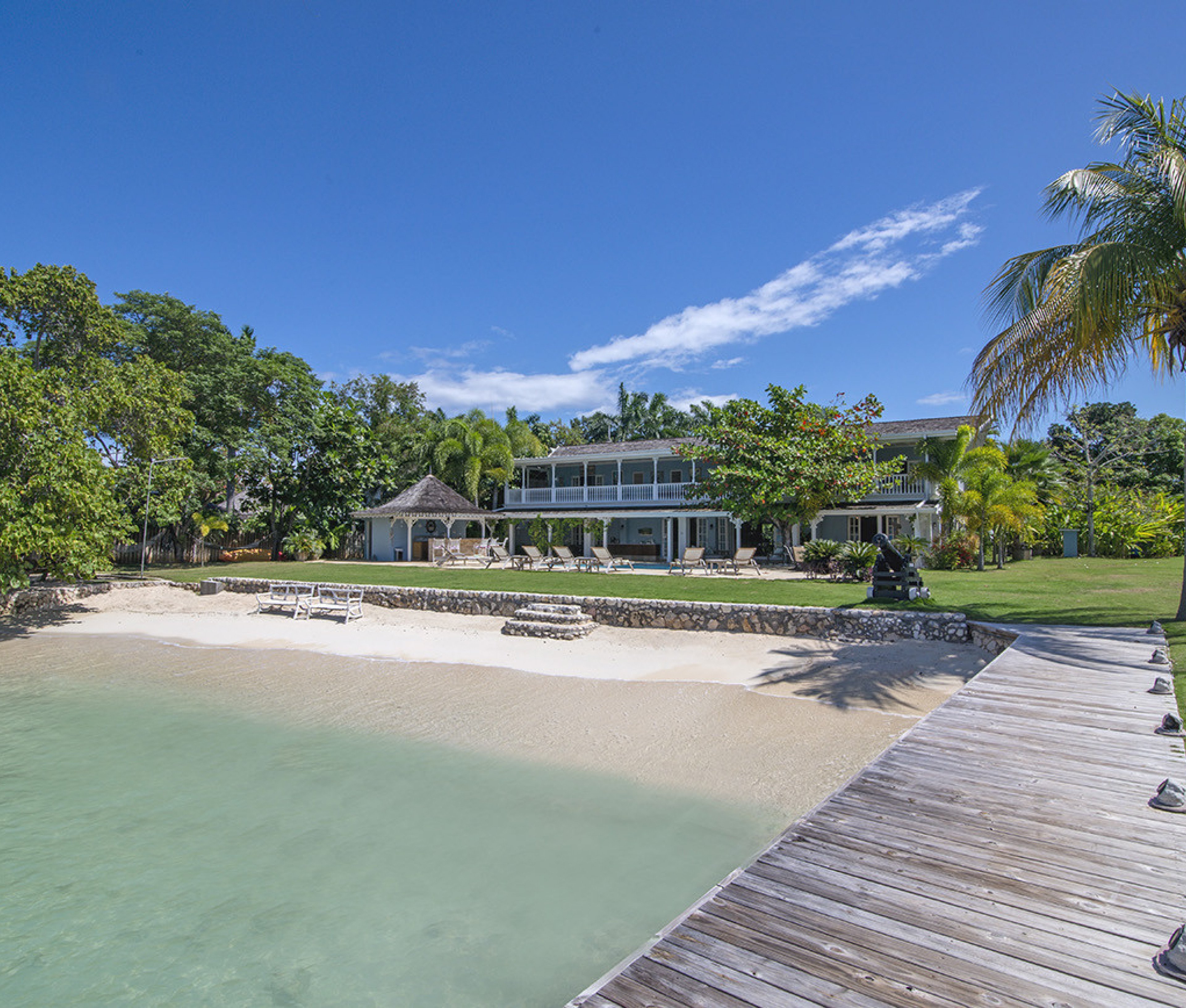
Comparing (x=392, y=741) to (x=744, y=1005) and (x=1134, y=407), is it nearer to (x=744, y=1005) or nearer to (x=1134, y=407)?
(x=744, y=1005)

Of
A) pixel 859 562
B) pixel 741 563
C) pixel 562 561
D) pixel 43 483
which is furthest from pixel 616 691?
pixel 562 561

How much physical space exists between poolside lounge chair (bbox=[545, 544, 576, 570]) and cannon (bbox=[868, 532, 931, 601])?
11790 millimetres

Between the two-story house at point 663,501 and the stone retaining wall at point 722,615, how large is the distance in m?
9.14

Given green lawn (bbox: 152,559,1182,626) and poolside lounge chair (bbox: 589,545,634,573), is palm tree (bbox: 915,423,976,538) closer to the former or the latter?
green lawn (bbox: 152,559,1182,626)

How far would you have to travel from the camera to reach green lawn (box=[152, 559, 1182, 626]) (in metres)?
12.3

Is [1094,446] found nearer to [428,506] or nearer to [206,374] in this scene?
[428,506]

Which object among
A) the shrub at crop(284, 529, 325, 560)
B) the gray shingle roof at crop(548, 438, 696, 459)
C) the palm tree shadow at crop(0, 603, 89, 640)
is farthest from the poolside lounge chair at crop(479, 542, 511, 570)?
the palm tree shadow at crop(0, 603, 89, 640)

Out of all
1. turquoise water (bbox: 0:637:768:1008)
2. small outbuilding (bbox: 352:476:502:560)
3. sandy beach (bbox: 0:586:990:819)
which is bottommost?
turquoise water (bbox: 0:637:768:1008)

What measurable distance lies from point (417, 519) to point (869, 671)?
74.4 ft

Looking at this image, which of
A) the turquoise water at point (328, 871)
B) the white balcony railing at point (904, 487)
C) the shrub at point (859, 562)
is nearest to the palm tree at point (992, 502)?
the white balcony railing at point (904, 487)

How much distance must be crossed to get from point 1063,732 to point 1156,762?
2.53ft

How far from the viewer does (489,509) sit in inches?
1320

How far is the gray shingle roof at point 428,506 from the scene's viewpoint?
94.3 ft

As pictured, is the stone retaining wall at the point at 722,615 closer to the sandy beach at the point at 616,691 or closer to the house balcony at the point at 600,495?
the sandy beach at the point at 616,691
